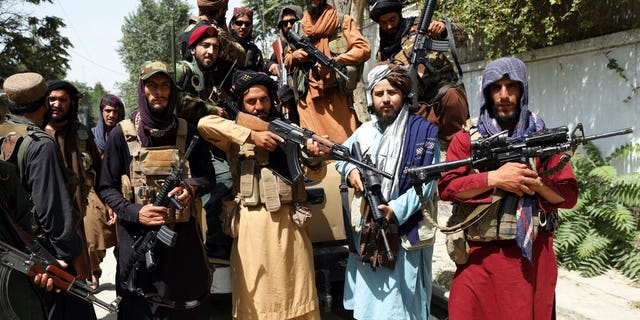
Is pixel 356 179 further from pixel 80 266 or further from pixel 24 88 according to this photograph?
pixel 24 88

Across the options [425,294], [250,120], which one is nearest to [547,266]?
[425,294]


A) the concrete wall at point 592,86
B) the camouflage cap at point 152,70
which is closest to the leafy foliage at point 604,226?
the concrete wall at point 592,86

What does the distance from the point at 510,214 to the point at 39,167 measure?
8.55ft

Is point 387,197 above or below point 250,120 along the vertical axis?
below

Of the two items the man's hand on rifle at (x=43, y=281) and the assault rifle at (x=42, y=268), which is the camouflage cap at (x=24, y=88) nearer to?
the assault rifle at (x=42, y=268)

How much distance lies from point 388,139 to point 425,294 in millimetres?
1059

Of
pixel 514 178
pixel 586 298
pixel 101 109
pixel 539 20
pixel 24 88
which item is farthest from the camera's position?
pixel 539 20

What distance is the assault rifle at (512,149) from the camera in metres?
2.56

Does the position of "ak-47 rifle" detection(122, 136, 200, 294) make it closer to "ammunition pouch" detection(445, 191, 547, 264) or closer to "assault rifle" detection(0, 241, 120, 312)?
"assault rifle" detection(0, 241, 120, 312)

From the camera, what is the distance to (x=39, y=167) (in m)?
2.85

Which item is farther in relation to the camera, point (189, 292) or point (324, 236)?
point (324, 236)

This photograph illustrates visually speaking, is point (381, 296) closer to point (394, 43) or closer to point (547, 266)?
point (547, 266)

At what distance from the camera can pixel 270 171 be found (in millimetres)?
3441

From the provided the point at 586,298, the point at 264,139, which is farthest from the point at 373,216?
the point at 586,298
